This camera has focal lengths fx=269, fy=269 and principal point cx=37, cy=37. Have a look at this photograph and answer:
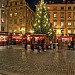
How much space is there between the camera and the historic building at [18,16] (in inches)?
3346

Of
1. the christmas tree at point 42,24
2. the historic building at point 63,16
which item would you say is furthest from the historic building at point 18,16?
the christmas tree at point 42,24

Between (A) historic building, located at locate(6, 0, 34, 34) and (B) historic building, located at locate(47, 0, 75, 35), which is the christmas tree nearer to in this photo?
(A) historic building, located at locate(6, 0, 34, 34)

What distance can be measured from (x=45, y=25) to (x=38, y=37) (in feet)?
33.5

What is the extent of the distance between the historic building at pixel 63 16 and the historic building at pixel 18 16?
342 inches

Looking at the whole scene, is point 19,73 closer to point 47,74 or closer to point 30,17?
point 47,74

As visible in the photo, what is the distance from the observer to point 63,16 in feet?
296

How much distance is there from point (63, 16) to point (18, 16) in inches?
596

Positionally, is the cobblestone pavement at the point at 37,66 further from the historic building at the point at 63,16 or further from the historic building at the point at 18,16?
the historic building at the point at 63,16

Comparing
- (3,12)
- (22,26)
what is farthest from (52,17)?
(3,12)

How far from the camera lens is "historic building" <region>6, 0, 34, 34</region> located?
8500 centimetres

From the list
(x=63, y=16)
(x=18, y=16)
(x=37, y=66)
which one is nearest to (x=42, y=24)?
(x=18, y=16)

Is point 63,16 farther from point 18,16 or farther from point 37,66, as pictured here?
point 37,66

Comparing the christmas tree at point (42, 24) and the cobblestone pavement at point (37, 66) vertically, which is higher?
the christmas tree at point (42, 24)

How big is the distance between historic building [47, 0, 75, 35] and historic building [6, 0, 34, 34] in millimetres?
8699
